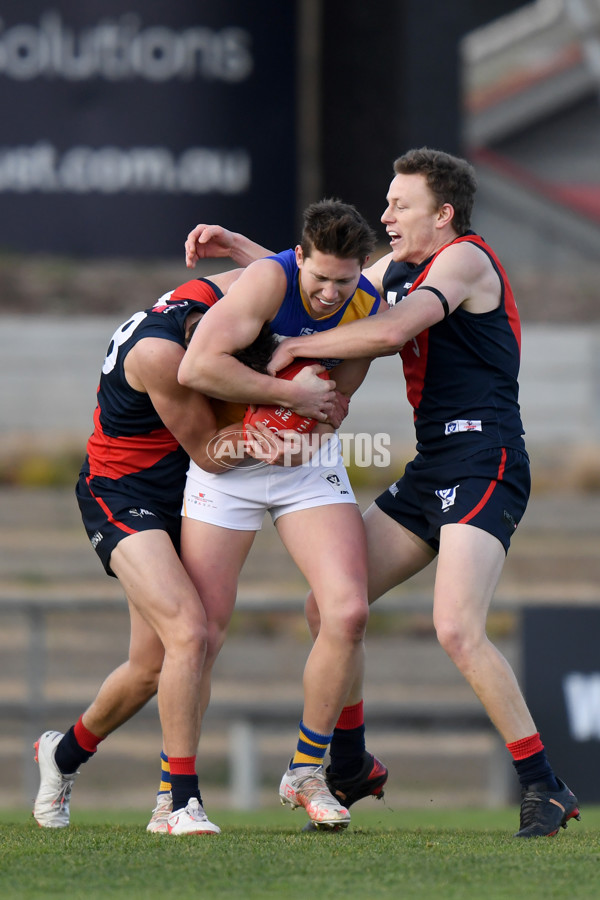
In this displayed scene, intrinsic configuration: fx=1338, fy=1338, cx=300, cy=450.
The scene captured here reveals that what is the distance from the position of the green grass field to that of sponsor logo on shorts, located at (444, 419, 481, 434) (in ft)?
4.06

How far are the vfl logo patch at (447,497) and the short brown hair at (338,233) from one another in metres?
0.76

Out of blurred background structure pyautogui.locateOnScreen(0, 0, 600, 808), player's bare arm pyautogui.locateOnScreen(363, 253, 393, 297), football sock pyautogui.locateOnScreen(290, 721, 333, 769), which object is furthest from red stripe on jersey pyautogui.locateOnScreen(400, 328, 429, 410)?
blurred background structure pyautogui.locateOnScreen(0, 0, 600, 808)

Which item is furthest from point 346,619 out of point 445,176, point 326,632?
point 445,176

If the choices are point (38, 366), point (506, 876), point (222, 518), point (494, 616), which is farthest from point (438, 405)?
point (38, 366)

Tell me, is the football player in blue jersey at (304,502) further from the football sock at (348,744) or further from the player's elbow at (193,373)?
the football sock at (348,744)

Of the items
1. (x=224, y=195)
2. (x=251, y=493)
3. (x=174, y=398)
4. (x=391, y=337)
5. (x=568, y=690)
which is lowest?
(x=568, y=690)

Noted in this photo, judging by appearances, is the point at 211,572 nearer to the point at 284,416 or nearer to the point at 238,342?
the point at 284,416

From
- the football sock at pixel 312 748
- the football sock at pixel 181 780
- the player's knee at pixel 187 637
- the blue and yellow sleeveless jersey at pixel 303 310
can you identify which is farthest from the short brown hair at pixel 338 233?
the football sock at pixel 181 780

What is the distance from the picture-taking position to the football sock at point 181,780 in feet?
13.2

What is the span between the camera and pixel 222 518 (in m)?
4.16

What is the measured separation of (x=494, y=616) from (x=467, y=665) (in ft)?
25.0

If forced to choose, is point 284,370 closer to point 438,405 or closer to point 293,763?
point 438,405

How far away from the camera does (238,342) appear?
395 centimetres

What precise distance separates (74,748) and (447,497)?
5.14 ft
